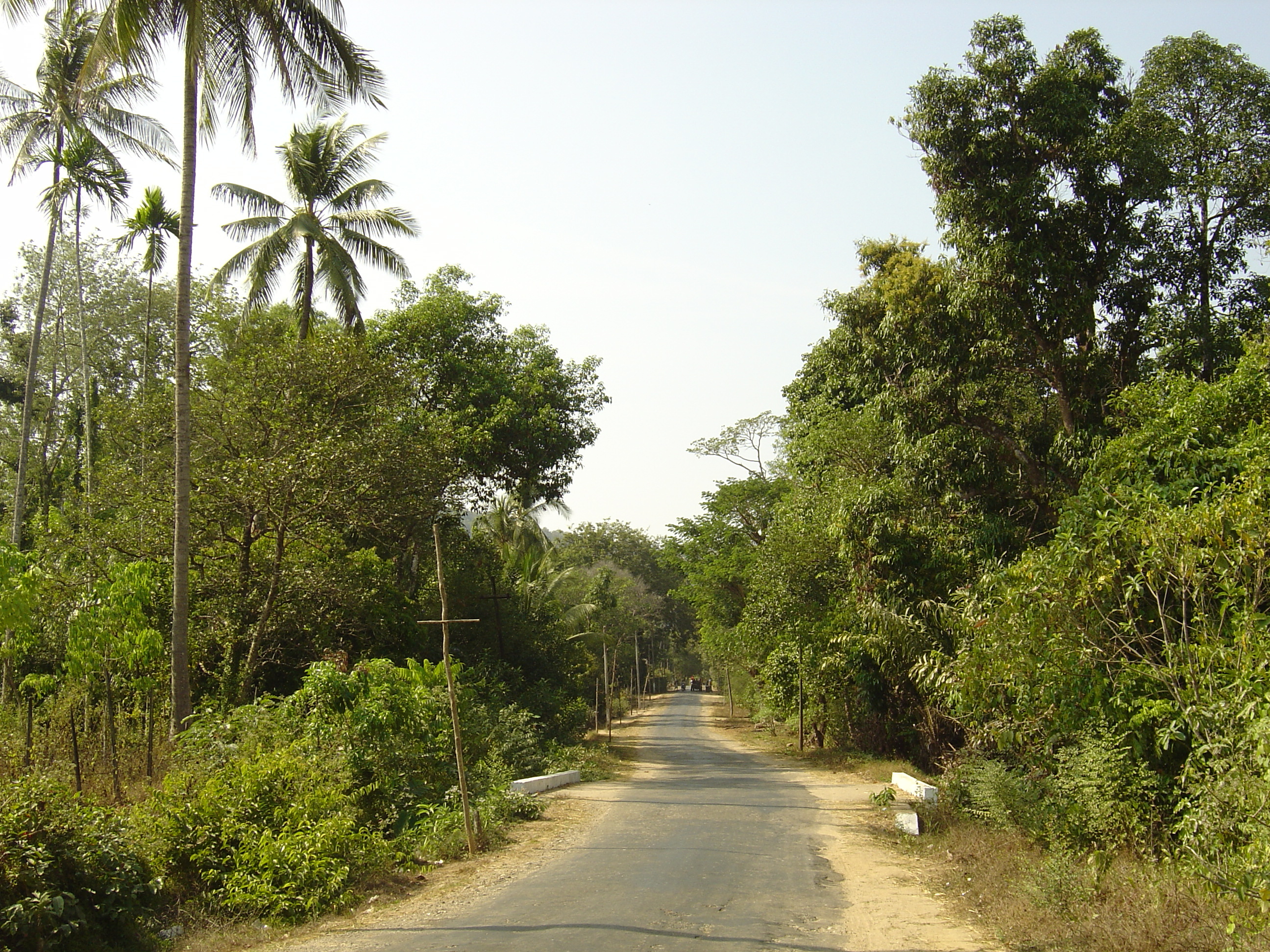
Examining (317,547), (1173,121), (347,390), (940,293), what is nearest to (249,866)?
(317,547)

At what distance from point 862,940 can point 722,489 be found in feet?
85.6

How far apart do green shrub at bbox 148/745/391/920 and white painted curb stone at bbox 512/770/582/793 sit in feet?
15.5

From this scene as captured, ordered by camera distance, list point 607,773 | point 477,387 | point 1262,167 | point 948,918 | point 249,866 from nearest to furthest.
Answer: point 948,918 → point 249,866 → point 1262,167 → point 607,773 → point 477,387

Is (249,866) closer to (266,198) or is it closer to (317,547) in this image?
(317,547)

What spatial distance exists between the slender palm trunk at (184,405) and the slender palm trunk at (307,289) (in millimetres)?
8076

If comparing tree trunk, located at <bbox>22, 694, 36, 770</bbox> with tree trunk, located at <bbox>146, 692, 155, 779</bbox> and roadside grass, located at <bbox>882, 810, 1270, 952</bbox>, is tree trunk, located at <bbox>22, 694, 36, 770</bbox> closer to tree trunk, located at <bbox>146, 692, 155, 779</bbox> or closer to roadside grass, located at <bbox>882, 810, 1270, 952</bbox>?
tree trunk, located at <bbox>146, 692, 155, 779</bbox>

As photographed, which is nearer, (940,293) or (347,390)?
(940,293)

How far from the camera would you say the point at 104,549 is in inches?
607

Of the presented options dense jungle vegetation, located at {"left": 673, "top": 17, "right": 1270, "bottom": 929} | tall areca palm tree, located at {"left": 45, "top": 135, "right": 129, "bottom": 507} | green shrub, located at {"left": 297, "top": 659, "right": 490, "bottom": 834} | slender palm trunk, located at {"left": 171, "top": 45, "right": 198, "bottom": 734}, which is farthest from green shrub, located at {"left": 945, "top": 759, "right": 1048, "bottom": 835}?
tall areca palm tree, located at {"left": 45, "top": 135, "right": 129, "bottom": 507}

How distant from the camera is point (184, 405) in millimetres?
12500

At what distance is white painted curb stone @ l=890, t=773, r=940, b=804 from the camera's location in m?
12.4

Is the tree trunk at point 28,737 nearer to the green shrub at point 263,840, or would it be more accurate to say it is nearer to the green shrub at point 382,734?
the green shrub at point 263,840

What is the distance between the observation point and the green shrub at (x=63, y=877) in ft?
21.3

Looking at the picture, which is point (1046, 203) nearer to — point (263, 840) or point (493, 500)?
point (263, 840)
